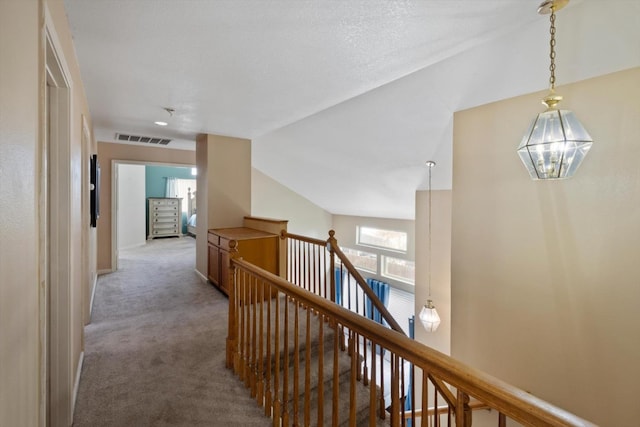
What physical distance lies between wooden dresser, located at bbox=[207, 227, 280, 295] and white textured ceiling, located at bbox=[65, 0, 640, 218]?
151cm

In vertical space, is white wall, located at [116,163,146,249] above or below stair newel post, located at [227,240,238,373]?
above

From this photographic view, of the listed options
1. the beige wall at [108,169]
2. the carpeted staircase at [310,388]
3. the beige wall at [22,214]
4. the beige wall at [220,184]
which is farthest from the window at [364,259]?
the beige wall at [22,214]

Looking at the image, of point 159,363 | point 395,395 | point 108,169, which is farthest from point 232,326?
point 108,169

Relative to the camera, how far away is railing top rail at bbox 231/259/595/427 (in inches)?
27.0

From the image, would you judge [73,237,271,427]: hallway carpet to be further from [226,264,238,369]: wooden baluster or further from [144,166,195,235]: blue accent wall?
[144,166,195,235]: blue accent wall

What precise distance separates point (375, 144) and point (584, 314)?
2896 millimetres

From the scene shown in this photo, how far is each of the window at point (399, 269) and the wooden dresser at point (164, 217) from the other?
21.2 ft

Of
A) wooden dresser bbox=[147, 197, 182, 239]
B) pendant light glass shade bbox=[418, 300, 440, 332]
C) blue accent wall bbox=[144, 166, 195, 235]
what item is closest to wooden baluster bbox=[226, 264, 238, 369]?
pendant light glass shade bbox=[418, 300, 440, 332]

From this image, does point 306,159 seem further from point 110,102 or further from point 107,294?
point 107,294

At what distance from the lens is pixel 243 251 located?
143 inches

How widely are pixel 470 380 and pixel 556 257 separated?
2112 millimetres

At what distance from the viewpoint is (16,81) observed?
0.83 m

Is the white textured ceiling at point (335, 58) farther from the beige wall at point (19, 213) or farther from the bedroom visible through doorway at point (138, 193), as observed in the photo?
the bedroom visible through doorway at point (138, 193)

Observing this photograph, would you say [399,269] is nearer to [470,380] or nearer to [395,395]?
[395,395]
